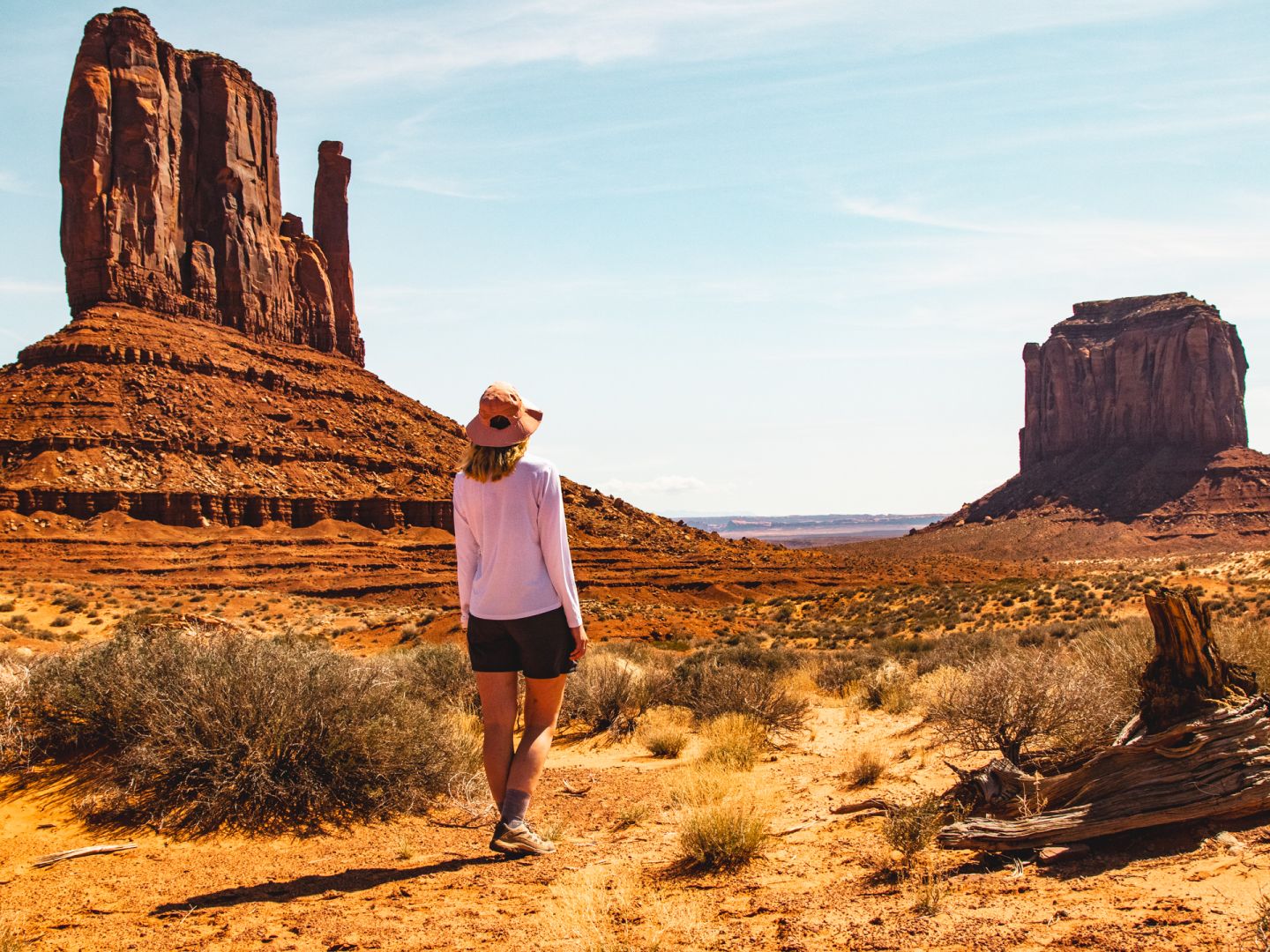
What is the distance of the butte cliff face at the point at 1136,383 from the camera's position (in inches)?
4262

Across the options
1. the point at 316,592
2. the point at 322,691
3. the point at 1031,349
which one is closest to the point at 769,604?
A: the point at 316,592

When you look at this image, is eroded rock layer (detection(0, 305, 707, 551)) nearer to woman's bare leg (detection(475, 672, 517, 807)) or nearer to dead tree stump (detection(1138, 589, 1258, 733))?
woman's bare leg (detection(475, 672, 517, 807))

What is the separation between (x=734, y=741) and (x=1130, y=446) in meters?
120

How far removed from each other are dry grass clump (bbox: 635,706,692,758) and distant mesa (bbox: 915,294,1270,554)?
273ft

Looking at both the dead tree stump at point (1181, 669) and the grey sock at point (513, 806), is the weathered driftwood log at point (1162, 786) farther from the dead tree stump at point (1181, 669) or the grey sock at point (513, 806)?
the grey sock at point (513, 806)

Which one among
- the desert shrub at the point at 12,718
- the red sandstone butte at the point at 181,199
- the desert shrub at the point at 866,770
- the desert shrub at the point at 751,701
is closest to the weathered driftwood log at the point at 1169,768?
the desert shrub at the point at 866,770

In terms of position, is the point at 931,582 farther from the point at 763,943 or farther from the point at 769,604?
the point at 763,943

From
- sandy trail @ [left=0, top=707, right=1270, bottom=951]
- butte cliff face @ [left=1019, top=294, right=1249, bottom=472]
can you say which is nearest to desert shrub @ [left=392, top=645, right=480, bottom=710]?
sandy trail @ [left=0, top=707, right=1270, bottom=951]

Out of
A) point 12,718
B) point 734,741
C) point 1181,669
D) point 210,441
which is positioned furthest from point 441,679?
point 210,441

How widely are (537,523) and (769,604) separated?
36887 millimetres

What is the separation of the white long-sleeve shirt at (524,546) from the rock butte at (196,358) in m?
49.5

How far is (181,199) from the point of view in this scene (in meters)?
68.4

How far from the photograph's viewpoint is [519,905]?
4.18 meters

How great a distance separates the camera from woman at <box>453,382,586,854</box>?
4.82 m
